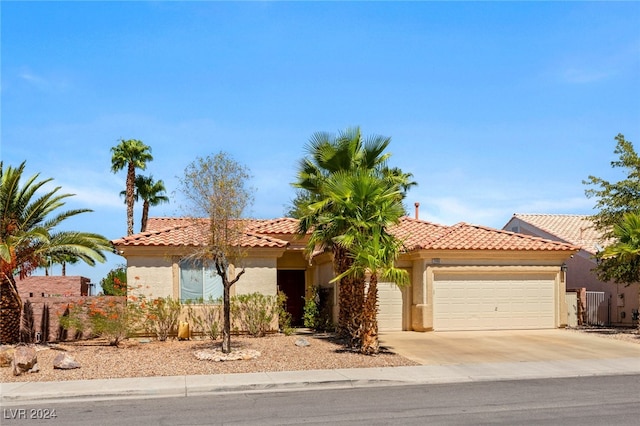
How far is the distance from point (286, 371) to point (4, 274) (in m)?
9.19

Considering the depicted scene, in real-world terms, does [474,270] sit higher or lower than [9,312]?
higher

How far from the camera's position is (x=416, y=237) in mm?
25609

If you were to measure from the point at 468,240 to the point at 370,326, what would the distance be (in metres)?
8.40

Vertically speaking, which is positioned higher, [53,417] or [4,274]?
[4,274]

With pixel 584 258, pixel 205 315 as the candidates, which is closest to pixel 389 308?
pixel 205 315

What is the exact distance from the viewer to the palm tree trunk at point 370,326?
17.8 metres

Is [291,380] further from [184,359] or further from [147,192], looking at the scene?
[147,192]

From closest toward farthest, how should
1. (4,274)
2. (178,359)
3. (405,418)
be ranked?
1. (405,418)
2. (178,359)
3. (4,274)

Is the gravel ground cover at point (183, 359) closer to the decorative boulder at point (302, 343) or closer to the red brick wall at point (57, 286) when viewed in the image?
the decorative boulder at point (302, 343)

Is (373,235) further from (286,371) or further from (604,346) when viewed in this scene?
(604,346)

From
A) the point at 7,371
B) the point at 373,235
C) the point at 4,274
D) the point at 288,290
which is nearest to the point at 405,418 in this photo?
the point at 373,235

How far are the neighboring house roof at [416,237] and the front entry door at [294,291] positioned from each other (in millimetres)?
2230

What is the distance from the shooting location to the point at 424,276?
78.2 feet

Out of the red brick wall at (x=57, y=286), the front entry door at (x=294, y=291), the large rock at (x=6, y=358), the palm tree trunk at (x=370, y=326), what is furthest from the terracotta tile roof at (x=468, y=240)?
the red brick wall at (x=57, y=286)
